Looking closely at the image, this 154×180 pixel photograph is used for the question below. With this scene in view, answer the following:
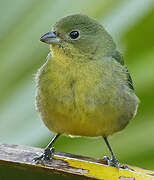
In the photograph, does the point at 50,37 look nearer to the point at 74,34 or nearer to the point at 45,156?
the point at 74,34

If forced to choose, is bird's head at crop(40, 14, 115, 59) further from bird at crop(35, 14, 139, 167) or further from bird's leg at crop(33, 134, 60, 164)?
bird's leg at crop(33, 134, 60, 164)

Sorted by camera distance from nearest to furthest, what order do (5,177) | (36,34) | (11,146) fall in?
(5,177) < (11,146) < (36,34)

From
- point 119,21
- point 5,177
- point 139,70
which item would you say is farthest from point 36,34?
point 5,177

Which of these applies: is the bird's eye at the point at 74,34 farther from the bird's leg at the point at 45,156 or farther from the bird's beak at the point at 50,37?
the bird's leg at the point at 45,156

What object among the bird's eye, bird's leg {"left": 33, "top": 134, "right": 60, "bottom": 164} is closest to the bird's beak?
the bird's eye

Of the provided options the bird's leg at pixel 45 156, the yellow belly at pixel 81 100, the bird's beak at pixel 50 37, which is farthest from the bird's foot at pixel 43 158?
the bird's beak at pixel 50 37

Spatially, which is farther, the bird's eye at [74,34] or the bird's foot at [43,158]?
the bird's eye at [74,34]

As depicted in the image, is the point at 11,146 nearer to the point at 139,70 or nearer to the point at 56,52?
Answer: the point at 139,70
